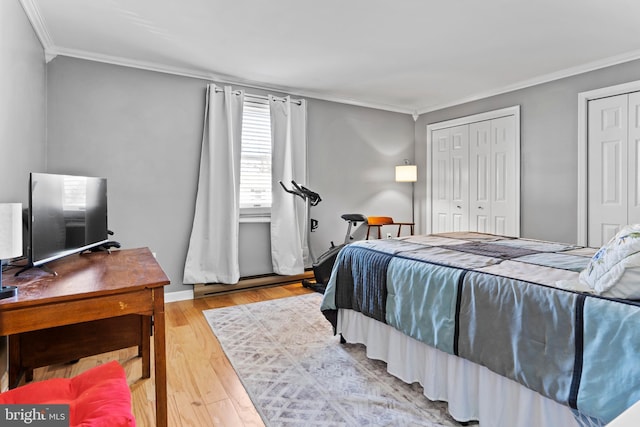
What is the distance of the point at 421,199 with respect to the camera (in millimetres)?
5484

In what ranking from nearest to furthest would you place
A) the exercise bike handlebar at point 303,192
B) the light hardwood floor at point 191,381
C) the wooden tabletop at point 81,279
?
the wooden tabletop at point 81,279 < the light hardwood floor at point 191,381 < the exercise bike handlebar at point 303,192

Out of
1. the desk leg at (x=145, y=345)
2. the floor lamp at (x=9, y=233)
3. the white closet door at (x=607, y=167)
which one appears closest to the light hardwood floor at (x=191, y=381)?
the desk leg at (x=145, y=345)

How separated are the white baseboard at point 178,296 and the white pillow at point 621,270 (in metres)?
3.50

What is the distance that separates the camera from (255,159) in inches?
165

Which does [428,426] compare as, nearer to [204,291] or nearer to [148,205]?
[204,291]

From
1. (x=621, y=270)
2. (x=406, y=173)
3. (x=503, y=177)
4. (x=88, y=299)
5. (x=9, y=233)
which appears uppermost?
(x=406, y=173)

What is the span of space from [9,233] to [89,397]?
25.5 inches

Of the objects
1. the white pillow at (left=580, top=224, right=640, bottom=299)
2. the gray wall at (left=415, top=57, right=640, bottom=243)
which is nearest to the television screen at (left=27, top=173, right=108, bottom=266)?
the white pillow at (left=580, top=224, right=640, bottom=299)

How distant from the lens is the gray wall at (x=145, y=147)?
3.22 metres

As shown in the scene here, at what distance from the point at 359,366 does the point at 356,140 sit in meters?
3.35

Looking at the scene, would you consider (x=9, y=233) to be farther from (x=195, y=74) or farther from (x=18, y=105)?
(x=195, y=74)

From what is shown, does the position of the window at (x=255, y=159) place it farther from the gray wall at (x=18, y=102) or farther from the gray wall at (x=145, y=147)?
the gray wall at (x=18, y=102)

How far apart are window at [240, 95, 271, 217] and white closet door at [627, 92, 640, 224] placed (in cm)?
368

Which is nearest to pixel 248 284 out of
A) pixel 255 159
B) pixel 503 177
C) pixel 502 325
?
pixel 255 159
